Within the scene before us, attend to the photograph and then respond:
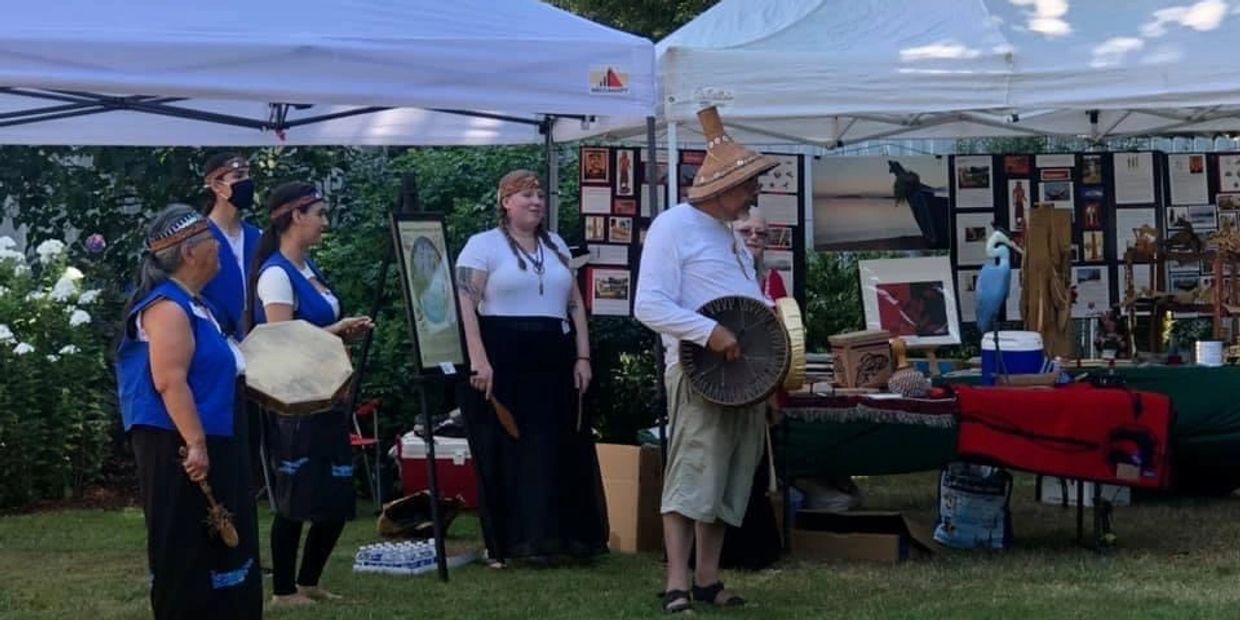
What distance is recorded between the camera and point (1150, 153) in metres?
8.86

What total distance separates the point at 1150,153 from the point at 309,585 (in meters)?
5.18

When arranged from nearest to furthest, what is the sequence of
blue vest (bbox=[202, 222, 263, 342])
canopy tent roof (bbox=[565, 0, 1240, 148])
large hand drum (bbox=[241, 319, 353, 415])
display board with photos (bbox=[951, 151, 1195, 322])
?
large hand drum (bbox=[241, 319, 353, 415]), blue vest (bbox=[202, 222, 263, 342]), canopy tent roof (bbox=[565, 0, 1240, 148]), display board with photos (bbox=[951, 151, 1195, 322])

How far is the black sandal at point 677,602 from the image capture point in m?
5.57

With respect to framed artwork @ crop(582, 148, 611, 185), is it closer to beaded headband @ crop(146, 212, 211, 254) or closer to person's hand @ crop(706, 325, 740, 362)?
person's hand @ crop(706, 325, 740, 362)

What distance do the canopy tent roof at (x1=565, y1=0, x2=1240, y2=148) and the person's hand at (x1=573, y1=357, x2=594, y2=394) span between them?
1014 millimetres

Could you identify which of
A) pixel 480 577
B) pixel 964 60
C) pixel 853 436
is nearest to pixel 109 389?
pixel 480 577

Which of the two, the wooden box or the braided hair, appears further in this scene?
the wooden box

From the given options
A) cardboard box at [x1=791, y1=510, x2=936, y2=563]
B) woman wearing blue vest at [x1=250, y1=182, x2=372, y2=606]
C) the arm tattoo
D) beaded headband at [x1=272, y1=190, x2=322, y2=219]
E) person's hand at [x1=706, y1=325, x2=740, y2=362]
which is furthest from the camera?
cardboard box at [x1=791, y1=510, x2=936, y2=563]

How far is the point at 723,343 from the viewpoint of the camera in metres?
5.36

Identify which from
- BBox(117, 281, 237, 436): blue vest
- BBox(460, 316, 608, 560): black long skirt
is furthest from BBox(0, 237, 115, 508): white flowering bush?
BBox(117, 281, 237, 436): blue vest

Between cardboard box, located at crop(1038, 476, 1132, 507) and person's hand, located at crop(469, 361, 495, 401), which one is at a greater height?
person's hand, located at crop(469, 361, 495, 401)

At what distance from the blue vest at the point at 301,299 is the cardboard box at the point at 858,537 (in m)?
2.32

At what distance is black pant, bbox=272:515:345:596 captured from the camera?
5.74 metres

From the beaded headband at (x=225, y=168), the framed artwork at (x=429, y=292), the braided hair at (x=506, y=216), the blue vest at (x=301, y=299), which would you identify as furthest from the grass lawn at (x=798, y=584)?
the beaded headband at (x=225, y=168)
